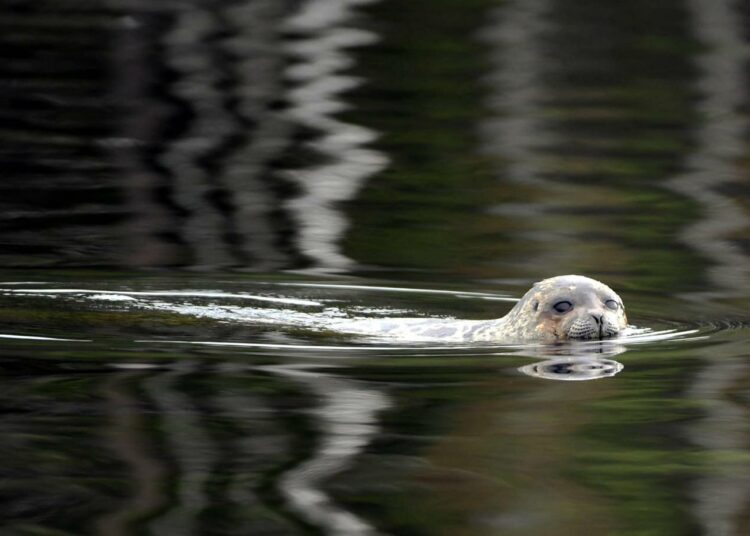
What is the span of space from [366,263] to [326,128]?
7.29 metres

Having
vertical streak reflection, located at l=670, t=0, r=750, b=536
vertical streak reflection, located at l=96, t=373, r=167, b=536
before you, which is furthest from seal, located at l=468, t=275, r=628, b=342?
vertical streak reflection, located at l=96, t=373, r=167, b=536

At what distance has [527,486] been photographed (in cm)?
696

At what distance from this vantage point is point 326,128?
794 inches

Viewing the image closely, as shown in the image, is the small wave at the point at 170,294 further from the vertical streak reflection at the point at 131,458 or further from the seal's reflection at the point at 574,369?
the vertical streak reflection at the point at 131,458

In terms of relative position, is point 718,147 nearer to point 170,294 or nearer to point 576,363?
point 170,294

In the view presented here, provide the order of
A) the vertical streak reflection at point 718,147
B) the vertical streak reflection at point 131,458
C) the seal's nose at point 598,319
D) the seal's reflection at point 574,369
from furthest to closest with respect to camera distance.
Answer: the vertical streak reflection at point 718,147
the seal's nose at point 598,319
the seal's reflection at point 574,369
the vertical streak reflection at point 131,458

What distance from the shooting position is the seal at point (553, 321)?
10.4 m

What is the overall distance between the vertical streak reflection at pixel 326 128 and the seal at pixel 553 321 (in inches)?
94.7

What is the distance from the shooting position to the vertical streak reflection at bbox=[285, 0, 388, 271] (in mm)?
14359

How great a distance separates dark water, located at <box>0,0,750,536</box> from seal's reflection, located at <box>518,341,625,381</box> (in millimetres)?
39

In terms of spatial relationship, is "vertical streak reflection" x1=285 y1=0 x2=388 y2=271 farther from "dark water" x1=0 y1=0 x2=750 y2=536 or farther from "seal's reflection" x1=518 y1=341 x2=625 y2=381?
"seal's reflection" x1=518 y1=341 x2=625 y2=381

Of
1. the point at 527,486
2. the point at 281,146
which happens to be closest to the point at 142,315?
the point at 527,486

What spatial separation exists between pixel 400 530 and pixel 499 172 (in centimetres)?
1143

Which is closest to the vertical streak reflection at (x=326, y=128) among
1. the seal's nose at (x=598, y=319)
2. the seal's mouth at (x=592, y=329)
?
the seal's mouth at (x=592, y=329)
